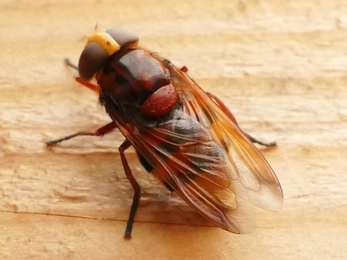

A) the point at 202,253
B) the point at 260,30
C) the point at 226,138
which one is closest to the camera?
the point at 202,253

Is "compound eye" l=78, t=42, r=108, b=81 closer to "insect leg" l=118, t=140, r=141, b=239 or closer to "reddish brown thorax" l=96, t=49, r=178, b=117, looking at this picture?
"reddish brown thorax" l=96, t=49, r=178, b=117

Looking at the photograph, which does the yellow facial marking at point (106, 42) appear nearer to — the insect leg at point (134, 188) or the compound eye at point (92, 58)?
the compound eye at point (92, 58)

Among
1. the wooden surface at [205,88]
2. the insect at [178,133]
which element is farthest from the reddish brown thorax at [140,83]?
the wooden surface at [205,88]

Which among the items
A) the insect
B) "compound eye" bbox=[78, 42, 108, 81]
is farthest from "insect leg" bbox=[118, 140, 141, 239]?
"compound eye" bbox=[78, 42, 108, 81]

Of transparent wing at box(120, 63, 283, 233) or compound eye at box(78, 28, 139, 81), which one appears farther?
compound eye at box(78, 28, 139, 81)

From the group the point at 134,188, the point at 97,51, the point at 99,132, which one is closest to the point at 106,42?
the point at 97,51

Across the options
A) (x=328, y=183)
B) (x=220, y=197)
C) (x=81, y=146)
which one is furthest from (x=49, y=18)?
(x=328, y=183)

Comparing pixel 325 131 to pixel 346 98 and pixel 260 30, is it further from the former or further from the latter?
pixel 260 30
